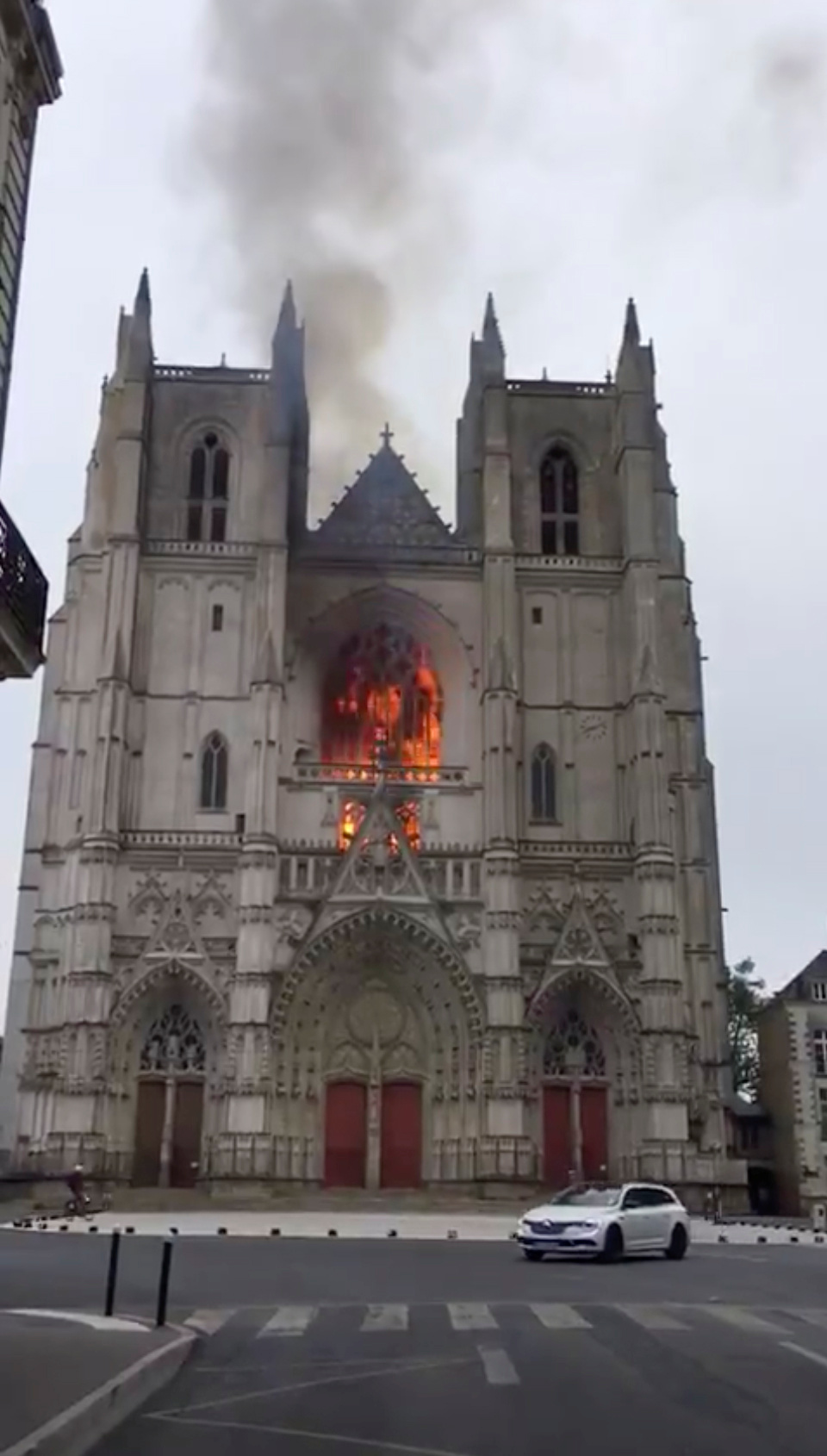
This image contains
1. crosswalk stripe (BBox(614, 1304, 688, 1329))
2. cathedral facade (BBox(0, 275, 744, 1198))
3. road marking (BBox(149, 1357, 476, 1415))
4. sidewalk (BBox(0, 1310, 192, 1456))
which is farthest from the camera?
cathedral facade (BBox(0, 275, 744, 1198))

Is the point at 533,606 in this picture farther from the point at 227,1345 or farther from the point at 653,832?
the point at 227,1345

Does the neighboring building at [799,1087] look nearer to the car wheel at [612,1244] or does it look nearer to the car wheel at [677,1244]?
the car wheel at [677,1244]

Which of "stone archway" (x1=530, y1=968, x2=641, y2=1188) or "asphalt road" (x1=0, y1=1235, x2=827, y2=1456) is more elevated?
"stone archway" (x1=530, y1=968, x2=641, y2=1188)

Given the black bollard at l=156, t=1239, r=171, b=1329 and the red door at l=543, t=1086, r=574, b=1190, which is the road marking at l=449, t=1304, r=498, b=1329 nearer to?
the black bollard at l=156, t=1239, r=171, b=1329

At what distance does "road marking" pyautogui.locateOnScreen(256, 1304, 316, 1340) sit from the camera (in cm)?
1257

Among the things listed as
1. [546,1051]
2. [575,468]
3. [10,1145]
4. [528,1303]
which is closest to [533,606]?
[575,468]

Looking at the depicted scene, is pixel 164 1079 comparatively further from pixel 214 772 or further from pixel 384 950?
pixel 214 772

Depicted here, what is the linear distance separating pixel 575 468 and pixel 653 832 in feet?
45.7

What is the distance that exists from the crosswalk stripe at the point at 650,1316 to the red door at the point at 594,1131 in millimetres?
29928

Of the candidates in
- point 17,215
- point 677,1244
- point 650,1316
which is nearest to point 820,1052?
point 677,1244

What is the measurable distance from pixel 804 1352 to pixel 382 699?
39.9 meters

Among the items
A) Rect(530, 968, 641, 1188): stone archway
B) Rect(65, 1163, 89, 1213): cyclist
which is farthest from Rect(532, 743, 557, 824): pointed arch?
Rect(65, 1163, 89, 1213): cyclist

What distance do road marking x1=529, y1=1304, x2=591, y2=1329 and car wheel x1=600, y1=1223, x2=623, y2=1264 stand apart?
7070 millimetres

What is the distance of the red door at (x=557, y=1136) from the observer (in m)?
43.7
